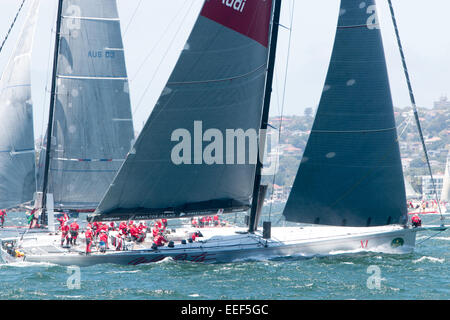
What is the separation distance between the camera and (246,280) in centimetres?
2389

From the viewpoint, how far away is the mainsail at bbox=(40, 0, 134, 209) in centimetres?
3634

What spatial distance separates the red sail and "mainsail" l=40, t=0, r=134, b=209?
473 inches

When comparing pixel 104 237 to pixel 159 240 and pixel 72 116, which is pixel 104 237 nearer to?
pixel 159 240

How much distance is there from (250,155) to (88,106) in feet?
40.9

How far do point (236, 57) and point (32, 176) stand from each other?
13.0 meters

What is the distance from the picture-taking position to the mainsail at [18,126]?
33594 mm

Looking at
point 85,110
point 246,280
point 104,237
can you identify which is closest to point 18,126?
point 85,110

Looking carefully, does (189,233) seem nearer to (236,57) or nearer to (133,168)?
(133,168)

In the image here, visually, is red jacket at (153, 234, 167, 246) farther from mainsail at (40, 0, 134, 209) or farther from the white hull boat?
mainsail at (40, 0, 134, 209)

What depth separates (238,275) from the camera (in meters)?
24.7

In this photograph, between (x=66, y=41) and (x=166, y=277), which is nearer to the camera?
(x=166, y=277)

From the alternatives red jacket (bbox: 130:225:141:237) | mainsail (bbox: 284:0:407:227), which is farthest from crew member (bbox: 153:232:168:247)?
mainsail (bbox: 284:0:407:227)

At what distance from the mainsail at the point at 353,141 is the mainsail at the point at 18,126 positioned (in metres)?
13.3
